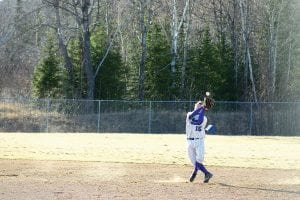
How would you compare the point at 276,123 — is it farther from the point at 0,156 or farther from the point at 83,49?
the point at 0,156

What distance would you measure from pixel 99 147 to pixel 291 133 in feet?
62.1

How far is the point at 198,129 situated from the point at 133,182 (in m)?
1.93

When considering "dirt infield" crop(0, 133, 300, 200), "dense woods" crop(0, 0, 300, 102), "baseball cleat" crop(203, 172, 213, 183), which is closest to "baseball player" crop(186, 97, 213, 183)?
"baseball cleat" crop(203, 172, 213, 183)

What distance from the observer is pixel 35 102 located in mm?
39375

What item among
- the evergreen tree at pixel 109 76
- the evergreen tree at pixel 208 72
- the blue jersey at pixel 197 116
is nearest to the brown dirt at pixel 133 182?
the blue jersey at pixel 197 116

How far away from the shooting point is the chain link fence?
1537 inches

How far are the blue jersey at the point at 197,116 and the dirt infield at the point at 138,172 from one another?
4.53 ft

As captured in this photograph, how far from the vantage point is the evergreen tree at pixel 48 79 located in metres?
45.8

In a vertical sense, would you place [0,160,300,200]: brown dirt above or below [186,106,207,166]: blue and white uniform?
below

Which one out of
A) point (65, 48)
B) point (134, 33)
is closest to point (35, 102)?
point (65, 48)

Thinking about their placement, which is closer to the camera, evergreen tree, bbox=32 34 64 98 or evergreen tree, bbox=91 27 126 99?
evergreen tree, bbox=32 34 64 98

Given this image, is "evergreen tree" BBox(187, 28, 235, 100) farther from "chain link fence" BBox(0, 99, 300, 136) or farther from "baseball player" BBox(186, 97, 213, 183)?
"baseball player" BBox(186, 97, 213, 183)

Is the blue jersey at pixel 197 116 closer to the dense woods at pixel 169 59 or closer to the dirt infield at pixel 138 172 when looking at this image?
the dirt infield at pixel 138 172

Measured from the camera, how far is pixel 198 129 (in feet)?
45.2
